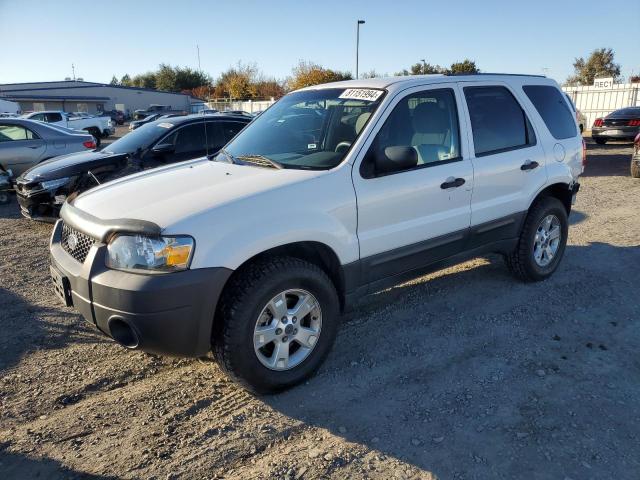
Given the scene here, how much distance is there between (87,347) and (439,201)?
9.65ft

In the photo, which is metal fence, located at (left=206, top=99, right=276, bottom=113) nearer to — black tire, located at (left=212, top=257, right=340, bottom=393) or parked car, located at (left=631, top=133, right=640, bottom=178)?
parked car, located at (left=631, top=133, right=640, bottom=178)

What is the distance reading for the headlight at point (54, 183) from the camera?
285 inches

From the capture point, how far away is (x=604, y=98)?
2541 cm

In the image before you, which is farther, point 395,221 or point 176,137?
point 176,137

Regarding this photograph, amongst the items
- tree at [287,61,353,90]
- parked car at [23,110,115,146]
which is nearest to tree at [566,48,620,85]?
tree at [287,61,353,90]

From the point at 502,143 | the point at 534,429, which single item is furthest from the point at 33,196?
the point at 534,429

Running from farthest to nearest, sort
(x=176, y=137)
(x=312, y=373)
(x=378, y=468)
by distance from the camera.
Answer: (x=176, y=137) → (x=312, y=373) → (x=378, y=468)

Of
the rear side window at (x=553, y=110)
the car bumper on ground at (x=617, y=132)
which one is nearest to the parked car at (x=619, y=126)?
the car bumper on ground at (x=617, y=132)

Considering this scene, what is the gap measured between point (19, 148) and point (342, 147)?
856cm

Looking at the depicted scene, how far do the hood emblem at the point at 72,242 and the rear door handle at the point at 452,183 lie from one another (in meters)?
2.64

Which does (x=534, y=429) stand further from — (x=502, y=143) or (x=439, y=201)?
(x=502, y=143)

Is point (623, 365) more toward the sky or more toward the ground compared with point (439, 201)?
more toward the ground

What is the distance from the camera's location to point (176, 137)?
773 cm

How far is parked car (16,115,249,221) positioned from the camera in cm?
727
